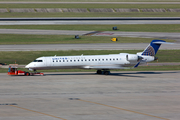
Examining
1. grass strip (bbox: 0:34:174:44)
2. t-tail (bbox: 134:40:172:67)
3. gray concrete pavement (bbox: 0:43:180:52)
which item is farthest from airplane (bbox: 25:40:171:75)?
grass strip (bbox: 0:34:174:44)

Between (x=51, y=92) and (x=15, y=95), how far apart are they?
12.6ft

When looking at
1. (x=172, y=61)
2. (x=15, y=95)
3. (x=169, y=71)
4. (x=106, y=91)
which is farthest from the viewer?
(x=172, y=61)

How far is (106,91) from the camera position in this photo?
3175cm

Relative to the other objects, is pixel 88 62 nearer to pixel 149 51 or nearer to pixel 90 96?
pixel 149 51

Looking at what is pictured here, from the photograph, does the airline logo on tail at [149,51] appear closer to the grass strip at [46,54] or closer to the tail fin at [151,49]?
the tail fin at [151,49]

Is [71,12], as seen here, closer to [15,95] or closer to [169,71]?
[169,71]

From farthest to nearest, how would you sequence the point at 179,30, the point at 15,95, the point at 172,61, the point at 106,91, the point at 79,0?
the point at 79,0
the point at 179,30
the point at 172,61
the point at 106,91
the point at 15,95

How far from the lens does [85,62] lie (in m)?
42.2

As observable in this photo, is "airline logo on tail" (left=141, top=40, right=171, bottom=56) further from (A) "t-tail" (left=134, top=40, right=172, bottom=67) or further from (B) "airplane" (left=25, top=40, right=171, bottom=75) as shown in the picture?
(B) "airplane" (left=25, top=40, right=171, bottom=75)

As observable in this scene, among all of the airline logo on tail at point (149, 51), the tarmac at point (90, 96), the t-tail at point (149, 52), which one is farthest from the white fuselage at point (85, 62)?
the airline logo on tail at point (149, 51)

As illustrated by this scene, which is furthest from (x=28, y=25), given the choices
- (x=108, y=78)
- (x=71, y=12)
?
(x=108, y=78)

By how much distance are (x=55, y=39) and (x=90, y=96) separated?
4810 centimetres

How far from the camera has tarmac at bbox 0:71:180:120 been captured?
23.3 m

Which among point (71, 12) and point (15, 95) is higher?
point (71, 12)
